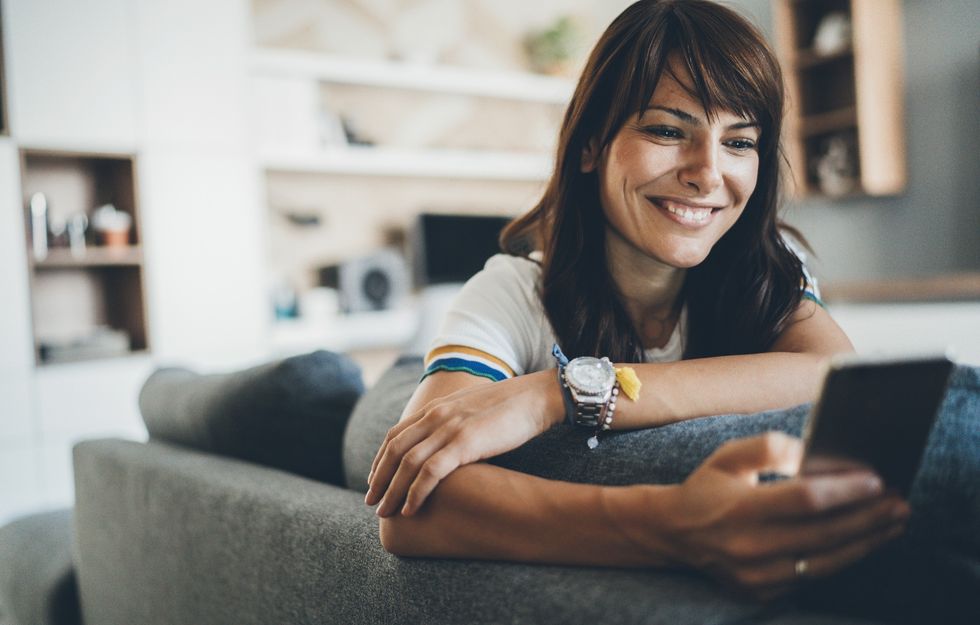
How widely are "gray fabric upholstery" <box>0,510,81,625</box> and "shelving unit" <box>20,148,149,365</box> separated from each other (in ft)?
6.48

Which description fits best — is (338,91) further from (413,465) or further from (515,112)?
(413,465)

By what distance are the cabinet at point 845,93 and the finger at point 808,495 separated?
3939mm

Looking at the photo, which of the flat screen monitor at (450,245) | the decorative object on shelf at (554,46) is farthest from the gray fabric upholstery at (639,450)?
the decorative object on shelf at (554,46)

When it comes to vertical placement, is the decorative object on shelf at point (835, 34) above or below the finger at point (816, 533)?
above

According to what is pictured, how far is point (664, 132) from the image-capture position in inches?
40.0

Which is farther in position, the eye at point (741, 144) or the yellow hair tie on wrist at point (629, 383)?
the eye at point (741, 144)

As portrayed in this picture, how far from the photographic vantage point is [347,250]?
4.84 metres

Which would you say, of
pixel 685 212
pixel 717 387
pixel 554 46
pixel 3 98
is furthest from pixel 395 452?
pixel 554 46

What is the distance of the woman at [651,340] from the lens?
0.54 metres

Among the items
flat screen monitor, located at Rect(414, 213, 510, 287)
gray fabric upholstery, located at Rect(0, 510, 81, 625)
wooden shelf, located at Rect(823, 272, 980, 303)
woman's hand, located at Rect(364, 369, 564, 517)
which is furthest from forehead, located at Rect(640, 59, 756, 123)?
flat screen monitor, located at Rect(414, 213, 510, 287)

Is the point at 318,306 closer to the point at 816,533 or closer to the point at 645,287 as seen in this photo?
the point at 645,287

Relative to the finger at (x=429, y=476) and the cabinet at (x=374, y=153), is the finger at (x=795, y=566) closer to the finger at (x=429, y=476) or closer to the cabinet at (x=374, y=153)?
the finger at (x=429, y=476)

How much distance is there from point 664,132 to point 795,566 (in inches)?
25.3

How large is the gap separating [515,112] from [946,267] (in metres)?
2.90
